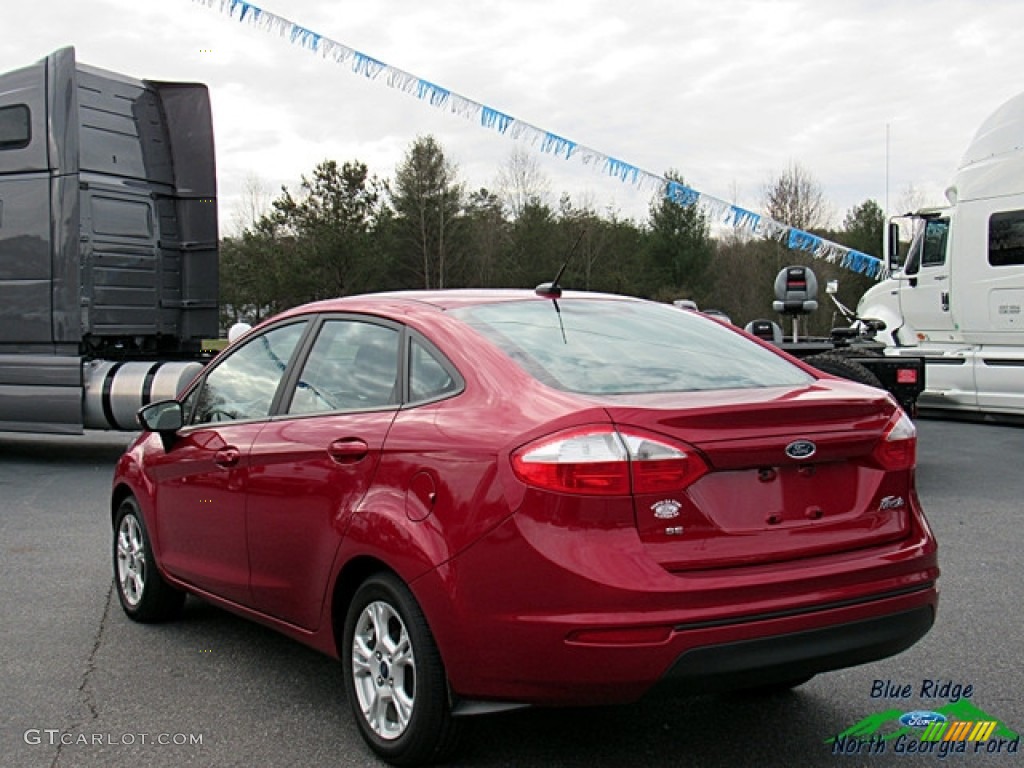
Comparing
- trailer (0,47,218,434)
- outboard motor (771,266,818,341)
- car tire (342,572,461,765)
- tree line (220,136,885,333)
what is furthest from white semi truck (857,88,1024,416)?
tree line (220,136,885,333)

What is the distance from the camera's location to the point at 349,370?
13.4 ft

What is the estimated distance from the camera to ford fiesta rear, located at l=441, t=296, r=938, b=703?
3.00 meters

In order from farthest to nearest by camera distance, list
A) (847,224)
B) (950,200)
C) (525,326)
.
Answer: (847,224) → (950,200) → (525,326)

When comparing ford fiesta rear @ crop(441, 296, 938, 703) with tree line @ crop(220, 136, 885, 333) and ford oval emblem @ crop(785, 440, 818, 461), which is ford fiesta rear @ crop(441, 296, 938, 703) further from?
tree line @ crop(220, 136, 885, 333)

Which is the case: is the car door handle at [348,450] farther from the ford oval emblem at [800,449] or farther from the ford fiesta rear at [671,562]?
the ford oval emblem at [800,449]

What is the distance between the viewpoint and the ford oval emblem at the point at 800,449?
3225mm

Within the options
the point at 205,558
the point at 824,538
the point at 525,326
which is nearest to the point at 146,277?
the point at 205,558

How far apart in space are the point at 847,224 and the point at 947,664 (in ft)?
150

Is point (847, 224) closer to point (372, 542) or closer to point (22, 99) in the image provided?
point (22, 99)

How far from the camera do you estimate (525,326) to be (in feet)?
12.7

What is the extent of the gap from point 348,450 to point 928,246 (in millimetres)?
12849

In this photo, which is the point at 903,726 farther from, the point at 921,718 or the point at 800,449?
the point at 800,449

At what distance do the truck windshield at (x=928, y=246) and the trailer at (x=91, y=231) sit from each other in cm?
929

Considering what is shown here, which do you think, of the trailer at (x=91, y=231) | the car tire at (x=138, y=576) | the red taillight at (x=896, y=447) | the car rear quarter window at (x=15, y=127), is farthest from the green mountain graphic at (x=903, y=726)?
the car rear quarter window at (x=15, y=127)
